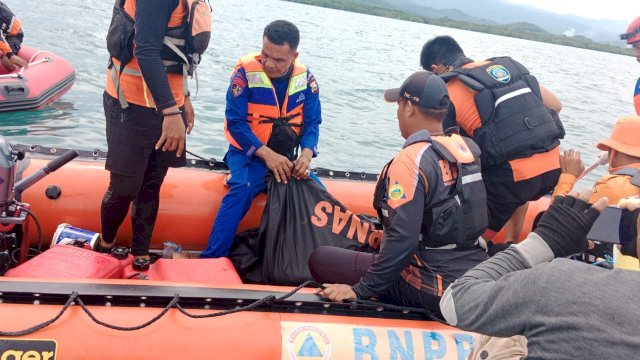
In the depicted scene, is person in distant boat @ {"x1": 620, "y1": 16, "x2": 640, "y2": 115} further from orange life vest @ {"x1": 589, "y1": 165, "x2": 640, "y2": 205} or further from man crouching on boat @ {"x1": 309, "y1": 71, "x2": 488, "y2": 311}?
man crouching on boat @ {"x1": 309, "y1": 71, "x2": 488, "y2": 311}

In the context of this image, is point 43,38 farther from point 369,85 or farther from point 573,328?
point 573,328

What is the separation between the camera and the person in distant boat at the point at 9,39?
6.51 meters

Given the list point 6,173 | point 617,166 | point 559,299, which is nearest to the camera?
point 559,299

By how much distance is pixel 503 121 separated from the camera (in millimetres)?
3002

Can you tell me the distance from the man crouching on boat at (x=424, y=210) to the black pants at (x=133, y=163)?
99 cm

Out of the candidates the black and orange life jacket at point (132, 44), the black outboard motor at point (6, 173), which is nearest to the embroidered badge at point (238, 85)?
the black and orange life jacket at point (132, 44)

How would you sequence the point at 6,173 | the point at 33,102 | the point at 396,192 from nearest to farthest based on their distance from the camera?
the point at 396,192 < the point at 6,173 < the point at 33,102

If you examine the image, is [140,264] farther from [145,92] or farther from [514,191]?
[514,191]

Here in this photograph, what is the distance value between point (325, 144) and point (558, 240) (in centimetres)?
683

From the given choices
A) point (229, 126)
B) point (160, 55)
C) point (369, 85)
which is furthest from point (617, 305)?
point (369, 85)

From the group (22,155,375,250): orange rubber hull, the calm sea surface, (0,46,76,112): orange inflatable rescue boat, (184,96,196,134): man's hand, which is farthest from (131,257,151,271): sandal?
(0,46,76,112): orange inflatable rescue boat

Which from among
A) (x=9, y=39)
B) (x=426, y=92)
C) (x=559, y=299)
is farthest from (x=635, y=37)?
(x=9, y=39)

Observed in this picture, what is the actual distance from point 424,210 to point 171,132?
3.59 ft

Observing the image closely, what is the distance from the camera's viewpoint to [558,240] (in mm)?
1372
